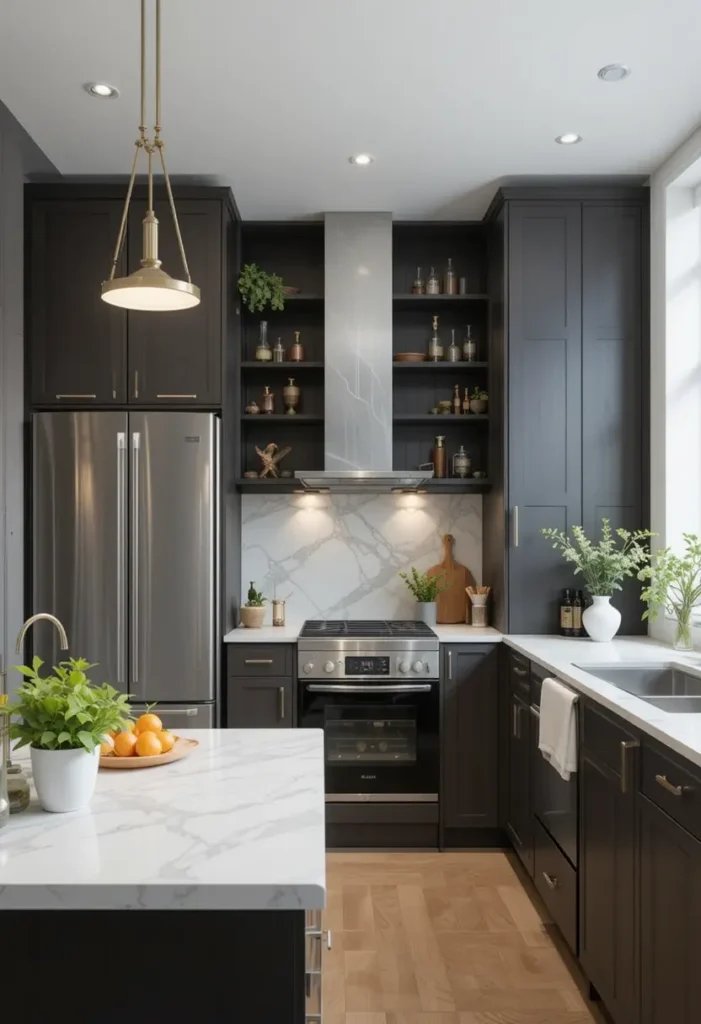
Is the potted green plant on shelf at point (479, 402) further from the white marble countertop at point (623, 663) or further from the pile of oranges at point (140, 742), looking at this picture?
the pile of oranges at point (140, 742)

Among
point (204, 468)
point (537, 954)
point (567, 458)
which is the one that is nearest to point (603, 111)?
point (567, 458)

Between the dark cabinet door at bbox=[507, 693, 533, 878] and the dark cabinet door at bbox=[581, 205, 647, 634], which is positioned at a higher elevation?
the dark cabinet door at bbox=[581, 205, 647, 634]

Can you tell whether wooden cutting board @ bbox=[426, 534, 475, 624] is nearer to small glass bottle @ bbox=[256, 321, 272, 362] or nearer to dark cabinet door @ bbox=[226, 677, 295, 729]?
dark cabinet door @ bbox=[226, 677, 295, 729]

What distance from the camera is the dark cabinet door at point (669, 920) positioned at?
1.86 metres

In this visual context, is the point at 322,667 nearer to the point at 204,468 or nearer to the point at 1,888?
the point at 204,468

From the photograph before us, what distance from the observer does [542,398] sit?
3930 millimetres

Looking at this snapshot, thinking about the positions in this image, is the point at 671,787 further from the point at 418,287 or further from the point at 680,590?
the point at 418,287

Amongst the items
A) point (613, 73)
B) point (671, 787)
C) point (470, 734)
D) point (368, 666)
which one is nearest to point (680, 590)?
point (470, 734)

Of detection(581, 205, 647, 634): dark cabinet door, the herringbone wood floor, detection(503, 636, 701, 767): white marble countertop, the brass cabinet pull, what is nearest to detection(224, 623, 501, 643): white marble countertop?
detection(503, 636, 701, 767): white marble countertop

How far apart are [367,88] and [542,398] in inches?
62.0

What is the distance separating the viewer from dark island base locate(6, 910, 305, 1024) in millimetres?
1434

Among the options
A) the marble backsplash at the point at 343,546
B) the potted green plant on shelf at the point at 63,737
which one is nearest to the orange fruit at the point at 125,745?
the potted green plant on shelf at the point at 63,737

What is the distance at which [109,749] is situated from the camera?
2.01 m

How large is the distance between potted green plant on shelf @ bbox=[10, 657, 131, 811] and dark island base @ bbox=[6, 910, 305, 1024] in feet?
0.85
